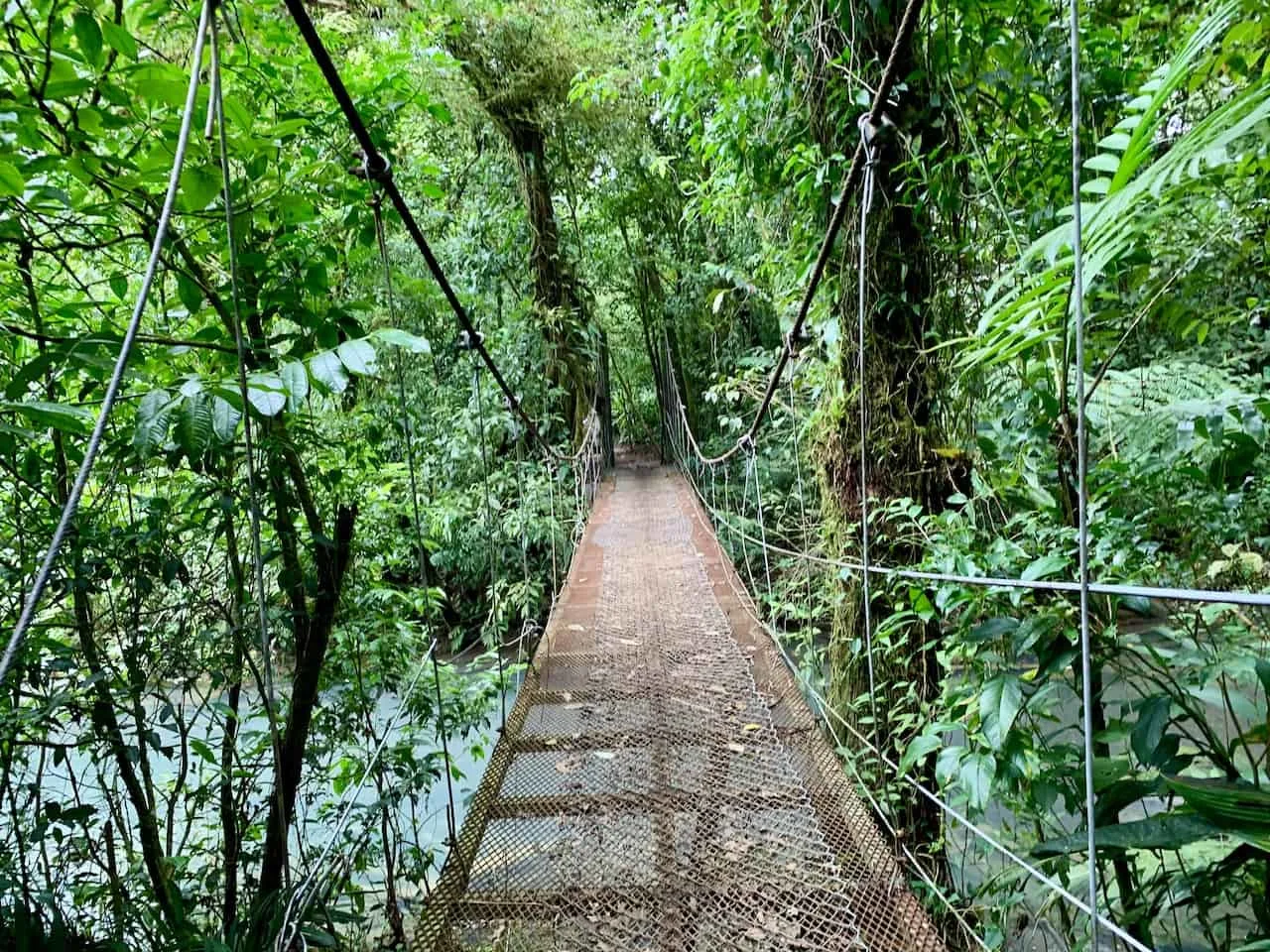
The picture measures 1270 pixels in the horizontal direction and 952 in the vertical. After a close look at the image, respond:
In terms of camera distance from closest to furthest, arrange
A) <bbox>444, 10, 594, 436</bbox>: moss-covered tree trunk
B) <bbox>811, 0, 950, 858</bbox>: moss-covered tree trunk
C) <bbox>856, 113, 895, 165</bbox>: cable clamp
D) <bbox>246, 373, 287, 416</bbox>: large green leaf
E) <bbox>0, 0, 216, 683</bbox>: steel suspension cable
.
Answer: <bbox>0, 0, 216, 683</bbox>: steel suspension cable < <bbox>246, 373, 287, 416</bbox>: large green leaf < <bbox>856, 113, 895, 165</bbox>: cable clamp < <bbox>811, 0, 950, 858</bbox>: moss-covered tree trunk < <bbox>444, 10, 594, 436</bbox>: moss-covered tree trunk

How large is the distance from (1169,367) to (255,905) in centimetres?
185

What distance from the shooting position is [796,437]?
6.11 feet

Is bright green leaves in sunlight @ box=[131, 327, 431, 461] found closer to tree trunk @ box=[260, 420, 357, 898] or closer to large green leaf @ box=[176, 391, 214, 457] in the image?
large green leaf @ box=[176, 391, 214, 457]

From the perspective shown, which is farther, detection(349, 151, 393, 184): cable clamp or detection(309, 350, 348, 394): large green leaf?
detection(349, 151, 393, 184): cable clamp

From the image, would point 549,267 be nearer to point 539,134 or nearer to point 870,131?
point 539,134

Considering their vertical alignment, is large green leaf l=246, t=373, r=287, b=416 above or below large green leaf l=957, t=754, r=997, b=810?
above

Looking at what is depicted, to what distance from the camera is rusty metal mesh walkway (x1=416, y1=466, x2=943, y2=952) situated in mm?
847

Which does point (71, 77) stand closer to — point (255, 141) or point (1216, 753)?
point (255, 141)

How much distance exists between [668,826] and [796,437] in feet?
3.53

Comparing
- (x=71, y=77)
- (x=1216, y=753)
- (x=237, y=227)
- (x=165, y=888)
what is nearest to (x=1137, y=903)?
(x=1216, y=753)

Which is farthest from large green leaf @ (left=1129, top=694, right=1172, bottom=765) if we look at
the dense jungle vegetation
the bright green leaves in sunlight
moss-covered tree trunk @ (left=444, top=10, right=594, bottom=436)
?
moss-covered tree trunk @ (left=444, top=10, right=594, bottom=436)

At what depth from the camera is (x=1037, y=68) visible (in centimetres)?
126

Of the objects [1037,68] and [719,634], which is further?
[719,634]

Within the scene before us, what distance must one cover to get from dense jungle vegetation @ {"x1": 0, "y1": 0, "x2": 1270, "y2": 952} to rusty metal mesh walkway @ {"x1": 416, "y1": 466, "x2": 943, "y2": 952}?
16 cm
